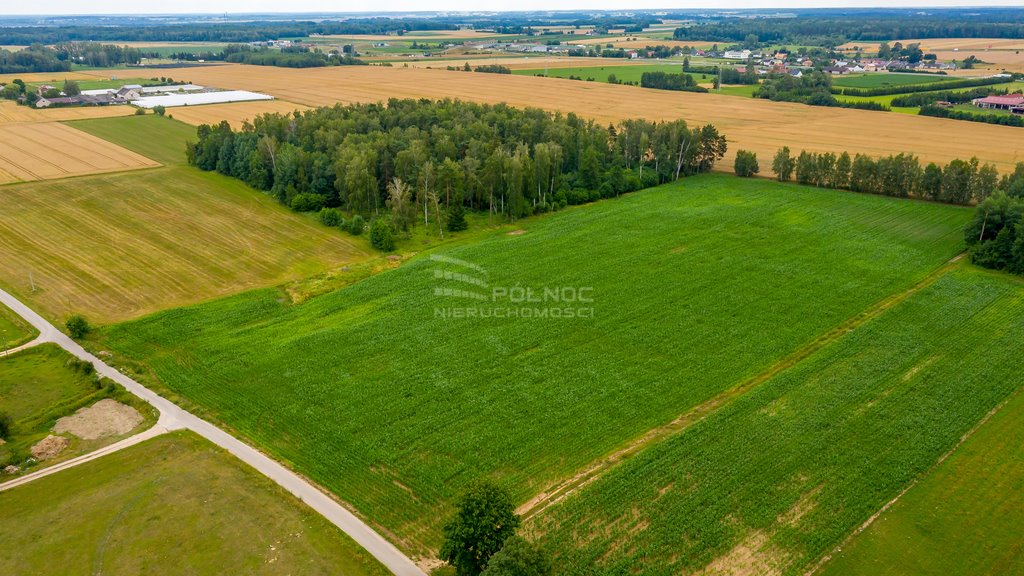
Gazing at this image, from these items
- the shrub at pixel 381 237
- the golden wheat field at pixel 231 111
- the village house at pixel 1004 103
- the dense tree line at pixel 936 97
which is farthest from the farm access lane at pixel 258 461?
the village house at pixel 1004 103

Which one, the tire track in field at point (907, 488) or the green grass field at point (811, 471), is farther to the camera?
the green grass field at point (811, 471)

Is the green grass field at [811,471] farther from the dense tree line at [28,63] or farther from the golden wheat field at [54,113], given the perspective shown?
the dense tree line at [28,63]

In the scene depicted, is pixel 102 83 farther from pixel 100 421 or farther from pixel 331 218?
pixel 100 421

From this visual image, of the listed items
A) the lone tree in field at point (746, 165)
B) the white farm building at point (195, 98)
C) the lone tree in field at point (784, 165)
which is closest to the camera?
the lone tree in field at point (784, 165)

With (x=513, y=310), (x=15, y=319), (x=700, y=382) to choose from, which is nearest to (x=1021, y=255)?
(x=700, y=382)

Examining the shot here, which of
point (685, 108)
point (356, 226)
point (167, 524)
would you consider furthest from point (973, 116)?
point (167, 524)

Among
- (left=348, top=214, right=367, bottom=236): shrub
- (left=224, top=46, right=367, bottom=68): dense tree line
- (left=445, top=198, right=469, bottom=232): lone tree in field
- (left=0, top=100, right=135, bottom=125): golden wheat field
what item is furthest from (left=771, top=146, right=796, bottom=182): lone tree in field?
(left=224, top=46, right=367, bottom=68): dense tree line
